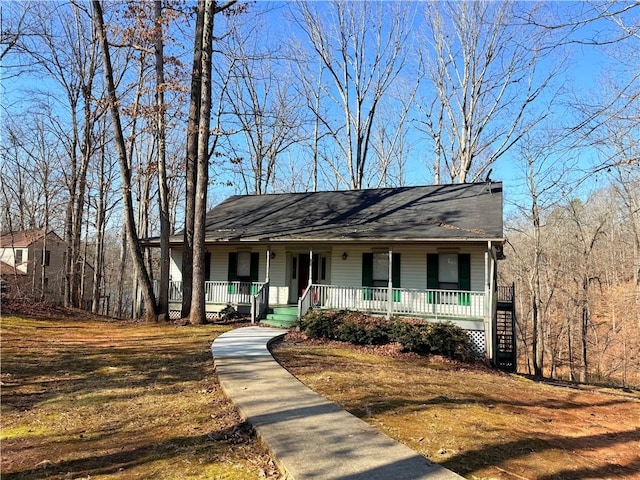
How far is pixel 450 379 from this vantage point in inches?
328

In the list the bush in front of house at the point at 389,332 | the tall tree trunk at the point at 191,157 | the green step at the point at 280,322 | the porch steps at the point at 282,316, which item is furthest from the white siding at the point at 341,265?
the bush in front of house at the point at 389,332

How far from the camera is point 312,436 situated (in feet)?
14.2

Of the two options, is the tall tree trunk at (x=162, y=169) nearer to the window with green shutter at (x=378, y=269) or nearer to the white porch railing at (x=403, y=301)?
the white porch railing at (x=403, y=301)

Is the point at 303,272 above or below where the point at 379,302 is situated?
above

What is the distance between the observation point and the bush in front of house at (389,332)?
35.9 feet

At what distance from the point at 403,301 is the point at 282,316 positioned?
4231mm

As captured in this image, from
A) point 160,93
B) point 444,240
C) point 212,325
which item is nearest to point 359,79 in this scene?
point 160,93

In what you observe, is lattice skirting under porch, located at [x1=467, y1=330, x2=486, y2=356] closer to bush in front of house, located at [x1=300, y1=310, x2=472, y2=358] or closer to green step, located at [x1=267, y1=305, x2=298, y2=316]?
bush in front of house, located at [x1=300, y1=310, x2=472, y2=358]

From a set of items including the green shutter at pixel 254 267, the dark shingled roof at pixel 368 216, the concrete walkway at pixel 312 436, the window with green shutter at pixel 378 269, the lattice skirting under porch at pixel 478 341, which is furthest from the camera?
the green shutter at pixel 254 267

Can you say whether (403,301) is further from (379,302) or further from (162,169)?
(162,169)

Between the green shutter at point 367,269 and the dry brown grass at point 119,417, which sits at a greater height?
the green shutter at point 367,269

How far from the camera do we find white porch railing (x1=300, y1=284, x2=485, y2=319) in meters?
13.3

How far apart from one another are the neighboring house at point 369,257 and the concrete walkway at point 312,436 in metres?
7.06

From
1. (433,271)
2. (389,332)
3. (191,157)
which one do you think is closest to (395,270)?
(433,271)
